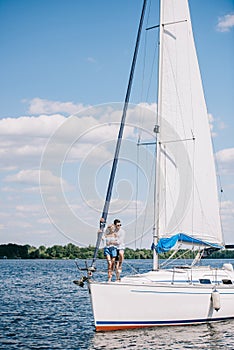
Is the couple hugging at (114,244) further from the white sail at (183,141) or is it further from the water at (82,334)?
the white sail at (183,141)

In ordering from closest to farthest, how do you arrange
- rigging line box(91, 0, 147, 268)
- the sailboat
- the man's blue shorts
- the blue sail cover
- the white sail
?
rigging line box(91, 0, 147, 268) < the sailboat < the man's blue shorts < the blue sail cover < the white sail

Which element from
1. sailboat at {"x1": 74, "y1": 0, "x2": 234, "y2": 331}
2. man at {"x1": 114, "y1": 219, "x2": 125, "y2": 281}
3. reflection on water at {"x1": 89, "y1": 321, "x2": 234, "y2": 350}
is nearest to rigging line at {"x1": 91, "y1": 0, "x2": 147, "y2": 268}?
sailboat at {"x1": 74, "y1": 0, "x2": 234, "y2": 331}

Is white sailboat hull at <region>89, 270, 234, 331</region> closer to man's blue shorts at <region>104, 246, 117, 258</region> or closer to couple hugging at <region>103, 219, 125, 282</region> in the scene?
couple hugging at <region>103, 219, 125, 282</region>

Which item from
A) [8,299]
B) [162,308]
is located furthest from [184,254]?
[8,299]

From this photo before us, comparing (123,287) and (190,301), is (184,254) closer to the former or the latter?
(190,301)

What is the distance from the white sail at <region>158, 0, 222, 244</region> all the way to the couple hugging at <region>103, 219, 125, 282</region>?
2.83 meters

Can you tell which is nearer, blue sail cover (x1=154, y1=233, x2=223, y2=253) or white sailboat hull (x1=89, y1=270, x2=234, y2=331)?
white sailboat hull (x1=89, y1=270, x2=234, y2=331)

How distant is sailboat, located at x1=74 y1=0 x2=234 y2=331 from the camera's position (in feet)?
66.0

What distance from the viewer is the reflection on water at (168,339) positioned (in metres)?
18.7

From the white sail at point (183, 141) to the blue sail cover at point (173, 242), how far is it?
315mm

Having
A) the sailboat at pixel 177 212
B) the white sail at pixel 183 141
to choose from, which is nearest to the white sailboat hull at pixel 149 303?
the sailboat at pixel 177 212

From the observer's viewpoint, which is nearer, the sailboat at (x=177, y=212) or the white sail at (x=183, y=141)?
the sailboat at (x=177, y=212)

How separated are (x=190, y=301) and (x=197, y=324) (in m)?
1.22

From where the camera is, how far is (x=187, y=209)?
81.5ft
